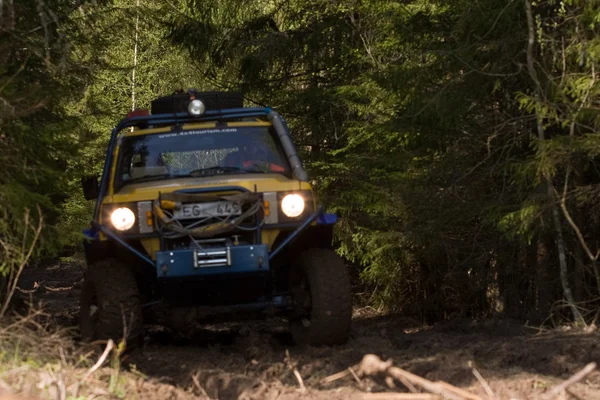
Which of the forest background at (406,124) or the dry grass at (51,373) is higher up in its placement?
the forest background at (406,124)

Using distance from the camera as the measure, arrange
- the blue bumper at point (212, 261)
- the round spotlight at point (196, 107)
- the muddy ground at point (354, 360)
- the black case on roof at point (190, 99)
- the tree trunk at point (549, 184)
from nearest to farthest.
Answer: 1. the muddy ground at point (354, 360)
2. the blue bumper at point (212, 261)
3. the tree trunk at point (549, 184)
4. the round spotlight at point (196, 107)
5. the black case on roof at point (190, 99)

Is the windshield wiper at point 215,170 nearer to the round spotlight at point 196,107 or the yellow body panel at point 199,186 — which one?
the yellow body panel at point 199,186

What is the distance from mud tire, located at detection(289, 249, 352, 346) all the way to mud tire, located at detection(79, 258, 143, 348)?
1.47 metres

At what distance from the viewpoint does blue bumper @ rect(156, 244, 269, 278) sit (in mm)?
8766

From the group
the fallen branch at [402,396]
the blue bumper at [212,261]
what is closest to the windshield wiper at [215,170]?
the blue bumper at [212,261]

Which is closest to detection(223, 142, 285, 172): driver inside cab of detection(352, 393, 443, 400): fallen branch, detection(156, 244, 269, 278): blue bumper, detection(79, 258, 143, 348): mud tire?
detection(156, 244, 269, 278): blue bumper

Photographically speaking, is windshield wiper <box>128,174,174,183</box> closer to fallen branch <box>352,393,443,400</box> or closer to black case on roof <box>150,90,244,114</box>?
black case on roof <box>150,90,244,114</box>

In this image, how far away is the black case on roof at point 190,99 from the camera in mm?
10852

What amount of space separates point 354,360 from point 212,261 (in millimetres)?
1445

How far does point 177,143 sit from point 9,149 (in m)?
1.85

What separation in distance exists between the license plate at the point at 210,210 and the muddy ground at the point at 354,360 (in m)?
1.21

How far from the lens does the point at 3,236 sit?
870 cm

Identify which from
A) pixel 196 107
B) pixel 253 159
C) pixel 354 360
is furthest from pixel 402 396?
pixel 196 107

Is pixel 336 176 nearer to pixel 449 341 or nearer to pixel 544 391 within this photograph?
pixel 449 341
